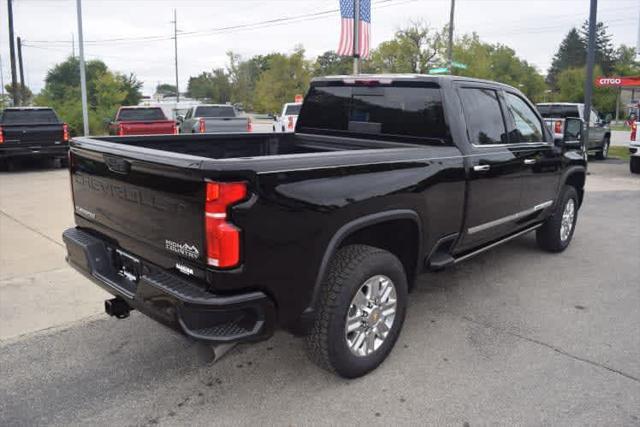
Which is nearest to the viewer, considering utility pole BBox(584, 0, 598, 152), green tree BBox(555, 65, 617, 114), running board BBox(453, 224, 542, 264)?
running board BBox(453, 224, 542, 264)

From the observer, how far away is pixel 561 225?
627cm

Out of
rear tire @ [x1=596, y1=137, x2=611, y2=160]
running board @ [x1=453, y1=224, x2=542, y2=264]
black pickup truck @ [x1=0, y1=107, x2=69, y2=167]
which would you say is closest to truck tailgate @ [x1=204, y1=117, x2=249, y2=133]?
black pickup truck @ [x1=0, y1=107, x2=69, y2=167]

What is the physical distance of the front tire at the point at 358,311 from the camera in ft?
10.5

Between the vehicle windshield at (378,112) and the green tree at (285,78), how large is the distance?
5159cm

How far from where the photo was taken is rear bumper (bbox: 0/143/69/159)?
13.2 m

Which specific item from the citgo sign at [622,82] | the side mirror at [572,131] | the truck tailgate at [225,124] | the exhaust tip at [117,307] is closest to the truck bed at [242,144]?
the exhaust tip at [117,307]

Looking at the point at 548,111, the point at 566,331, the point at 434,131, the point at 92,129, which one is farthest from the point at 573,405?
the point at 92,129

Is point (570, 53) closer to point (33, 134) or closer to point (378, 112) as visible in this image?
point (33, 134)

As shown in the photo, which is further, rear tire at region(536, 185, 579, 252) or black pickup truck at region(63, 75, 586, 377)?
rear tire at region(536, 185, 579, 252)

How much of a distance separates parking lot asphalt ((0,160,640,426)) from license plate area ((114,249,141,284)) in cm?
40

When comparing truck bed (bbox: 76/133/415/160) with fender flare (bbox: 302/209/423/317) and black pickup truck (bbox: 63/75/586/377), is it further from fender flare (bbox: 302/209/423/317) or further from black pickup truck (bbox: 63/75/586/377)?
fender flare (bbox: 302/209/423/317)

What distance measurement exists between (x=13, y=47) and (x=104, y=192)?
32306 mm

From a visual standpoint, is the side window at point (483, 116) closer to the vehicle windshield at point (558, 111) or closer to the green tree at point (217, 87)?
the vehicle windshield at point (558, 111)

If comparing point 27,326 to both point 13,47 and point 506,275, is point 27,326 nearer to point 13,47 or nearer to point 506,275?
point 506,275
